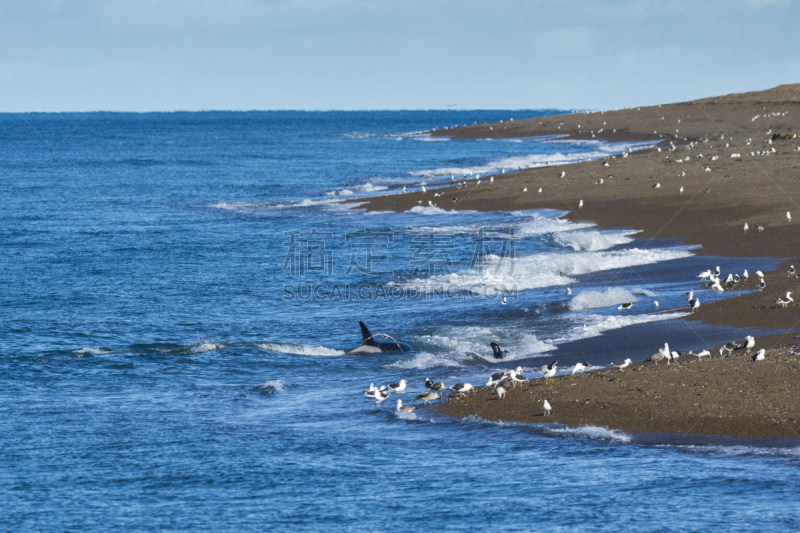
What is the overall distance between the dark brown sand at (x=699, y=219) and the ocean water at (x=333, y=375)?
78cm

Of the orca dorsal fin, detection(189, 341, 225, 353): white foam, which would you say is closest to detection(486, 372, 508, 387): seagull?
the orca dorsal fin

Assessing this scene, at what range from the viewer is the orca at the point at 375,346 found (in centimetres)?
1964

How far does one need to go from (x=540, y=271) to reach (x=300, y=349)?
11.3 m

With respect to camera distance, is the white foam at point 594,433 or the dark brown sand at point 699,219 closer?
the white foam at point 594,433

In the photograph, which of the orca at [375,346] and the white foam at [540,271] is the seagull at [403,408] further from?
the white foam at [540,271]

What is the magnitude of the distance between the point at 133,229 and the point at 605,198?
87.8ft

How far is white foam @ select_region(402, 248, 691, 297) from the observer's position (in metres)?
26.9

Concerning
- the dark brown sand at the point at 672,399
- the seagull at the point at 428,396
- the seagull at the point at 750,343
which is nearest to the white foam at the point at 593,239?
the seagull at the point at 750,343

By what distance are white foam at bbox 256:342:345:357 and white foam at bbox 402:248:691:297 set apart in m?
7.43

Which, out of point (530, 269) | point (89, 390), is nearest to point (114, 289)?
point (89, 390)

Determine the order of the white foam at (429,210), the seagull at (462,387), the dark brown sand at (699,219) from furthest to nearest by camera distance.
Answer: the white foam at (429,210)
the seagull at (462,387)
the dark brown sand at (699,219)

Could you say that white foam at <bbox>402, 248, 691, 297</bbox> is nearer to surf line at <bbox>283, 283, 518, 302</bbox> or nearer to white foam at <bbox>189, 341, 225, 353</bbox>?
surf line at <bbox>283, 283, 518, 302</bbox>

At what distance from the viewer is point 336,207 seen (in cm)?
5131

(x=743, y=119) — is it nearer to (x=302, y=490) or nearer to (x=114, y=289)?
(x=114, y=289)
